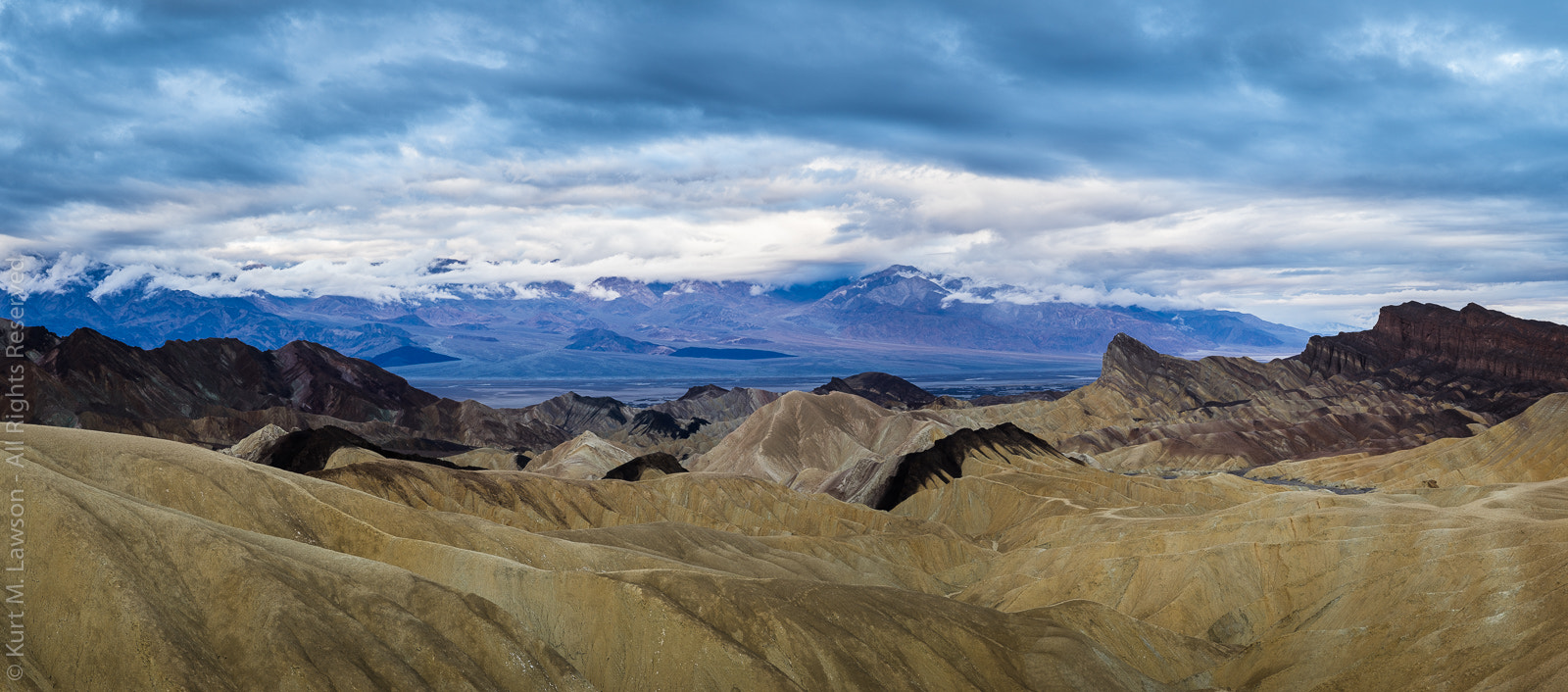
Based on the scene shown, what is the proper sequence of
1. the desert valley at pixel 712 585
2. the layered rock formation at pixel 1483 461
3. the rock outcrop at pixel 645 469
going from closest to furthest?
the desert valley at pixel 712 585, the rock outcrop at pixel 645 469, the layered rock formation at pixel 1483 461

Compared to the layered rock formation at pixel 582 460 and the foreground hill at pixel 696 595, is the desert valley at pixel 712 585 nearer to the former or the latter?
the foreground hill at pixel 696 595

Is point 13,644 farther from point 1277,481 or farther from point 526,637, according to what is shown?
point 1277,481

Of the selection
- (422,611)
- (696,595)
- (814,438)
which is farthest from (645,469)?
(422,611)

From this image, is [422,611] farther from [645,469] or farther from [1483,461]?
[1483,461]

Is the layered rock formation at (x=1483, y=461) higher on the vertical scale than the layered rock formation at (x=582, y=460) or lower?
higher

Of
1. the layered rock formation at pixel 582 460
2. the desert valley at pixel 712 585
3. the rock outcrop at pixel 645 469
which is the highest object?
the desert valley at pixel 712 585

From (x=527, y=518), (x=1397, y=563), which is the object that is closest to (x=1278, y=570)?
(x=1397, y=563)

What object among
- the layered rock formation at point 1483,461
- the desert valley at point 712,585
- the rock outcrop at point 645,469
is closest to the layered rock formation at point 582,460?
the rock outcrop at point 645,469

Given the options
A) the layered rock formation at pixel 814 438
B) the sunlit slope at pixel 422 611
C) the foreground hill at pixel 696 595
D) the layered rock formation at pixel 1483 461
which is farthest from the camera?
the layered rock formation at pixel 814 438

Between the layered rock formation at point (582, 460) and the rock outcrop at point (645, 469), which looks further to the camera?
the layered rock formation at point (582, 460)

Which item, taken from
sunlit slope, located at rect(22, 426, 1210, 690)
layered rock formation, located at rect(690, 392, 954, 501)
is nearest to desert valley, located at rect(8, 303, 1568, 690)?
sunlit slope, located at rect(22, 426, 1210, 690)

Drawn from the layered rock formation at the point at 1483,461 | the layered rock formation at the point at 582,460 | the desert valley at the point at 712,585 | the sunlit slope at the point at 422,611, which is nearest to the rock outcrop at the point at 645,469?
the layered rock formation at the point at 582,460
